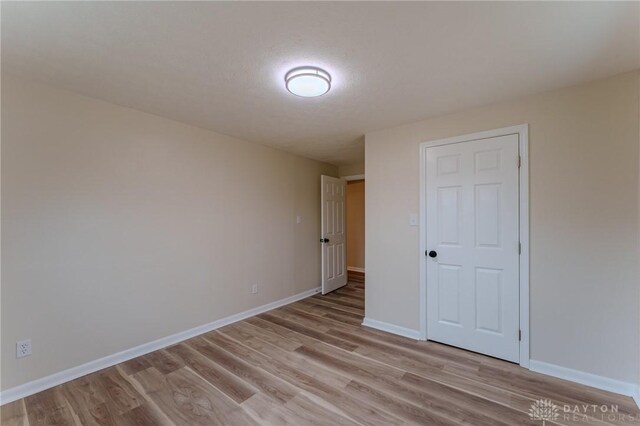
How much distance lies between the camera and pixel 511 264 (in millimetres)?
2379

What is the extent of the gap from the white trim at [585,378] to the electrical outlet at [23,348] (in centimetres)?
398

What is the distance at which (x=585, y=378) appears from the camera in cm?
205

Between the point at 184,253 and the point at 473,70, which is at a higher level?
the point at 473,70

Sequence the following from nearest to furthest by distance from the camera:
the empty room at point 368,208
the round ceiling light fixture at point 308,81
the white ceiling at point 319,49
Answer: the white ceiling at point 319,49 < the empty room at point 368,208 < the round ceiling light fixture at point 308,81

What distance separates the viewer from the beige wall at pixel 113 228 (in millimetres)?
1984

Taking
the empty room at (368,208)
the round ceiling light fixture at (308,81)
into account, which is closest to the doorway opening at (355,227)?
the empty room at (368,208)

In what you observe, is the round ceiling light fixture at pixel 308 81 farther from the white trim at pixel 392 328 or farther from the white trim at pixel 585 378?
the white trim at pixel 585 378

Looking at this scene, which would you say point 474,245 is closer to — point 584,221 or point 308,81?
point 584,221

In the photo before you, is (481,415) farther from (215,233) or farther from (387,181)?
(215,233)

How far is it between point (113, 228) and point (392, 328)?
3019 millimetres

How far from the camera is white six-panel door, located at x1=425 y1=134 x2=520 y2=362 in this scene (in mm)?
2385

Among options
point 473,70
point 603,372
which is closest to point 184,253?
point 473,70

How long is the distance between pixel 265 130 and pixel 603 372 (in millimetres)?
3719

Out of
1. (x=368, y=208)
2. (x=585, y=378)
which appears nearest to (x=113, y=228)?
(x=368, y=208)
